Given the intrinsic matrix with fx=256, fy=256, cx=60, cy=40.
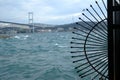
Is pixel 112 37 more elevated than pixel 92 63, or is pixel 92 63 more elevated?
pixel 112 37

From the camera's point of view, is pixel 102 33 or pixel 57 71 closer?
pixel 102 33

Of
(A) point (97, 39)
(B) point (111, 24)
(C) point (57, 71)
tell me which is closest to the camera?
(B) point (111, 24)

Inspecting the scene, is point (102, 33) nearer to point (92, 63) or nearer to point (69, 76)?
point (92, 63)

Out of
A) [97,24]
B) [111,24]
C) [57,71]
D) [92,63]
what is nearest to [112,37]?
[111,24]

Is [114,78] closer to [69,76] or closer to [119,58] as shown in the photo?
[119,58]

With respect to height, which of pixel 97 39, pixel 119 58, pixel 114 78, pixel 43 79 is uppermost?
pixel 97 39

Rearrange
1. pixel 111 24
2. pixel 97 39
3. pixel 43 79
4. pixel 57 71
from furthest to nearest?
pixel 57 71
pixel 43 79
pixel 97 39
pixel 111 24
